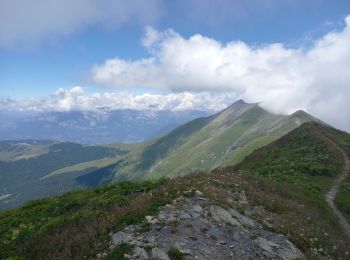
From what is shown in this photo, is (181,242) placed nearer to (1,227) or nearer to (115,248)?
(115,248)

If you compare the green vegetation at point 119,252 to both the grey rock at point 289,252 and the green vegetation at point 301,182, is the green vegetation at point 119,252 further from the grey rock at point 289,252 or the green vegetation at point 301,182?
the green vegetation at point 301,182

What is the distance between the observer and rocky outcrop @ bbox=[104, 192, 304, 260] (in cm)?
1538

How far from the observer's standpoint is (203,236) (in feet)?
55.0

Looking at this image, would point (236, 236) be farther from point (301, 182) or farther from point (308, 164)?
point (308, 164)

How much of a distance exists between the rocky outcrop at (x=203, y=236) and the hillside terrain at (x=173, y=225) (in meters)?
0.05

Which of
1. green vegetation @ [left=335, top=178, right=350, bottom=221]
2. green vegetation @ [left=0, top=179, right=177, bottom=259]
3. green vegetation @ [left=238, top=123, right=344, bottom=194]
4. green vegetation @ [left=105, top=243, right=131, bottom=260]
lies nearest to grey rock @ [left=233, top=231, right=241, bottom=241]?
green vegetation @ [left=0, top=179, right=177, bottom=259]

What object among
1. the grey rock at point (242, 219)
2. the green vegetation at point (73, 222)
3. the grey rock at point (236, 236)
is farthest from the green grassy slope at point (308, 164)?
the green vegetation at point (73, 222)

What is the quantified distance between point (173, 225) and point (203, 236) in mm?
1560

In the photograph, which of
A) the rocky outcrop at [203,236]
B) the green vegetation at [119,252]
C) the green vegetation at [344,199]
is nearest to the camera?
the green vegetation at [119,252]

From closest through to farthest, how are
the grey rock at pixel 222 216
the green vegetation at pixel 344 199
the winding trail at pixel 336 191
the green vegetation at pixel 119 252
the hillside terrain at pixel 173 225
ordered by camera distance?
1. the green vegetation at pixel 119 252
2. the hillside terrain at pixel 173 225
3. the grey rock at pixel 222 216
4. the winding trail at pixel 336 191
5. the green vegetation at pixel 344 199

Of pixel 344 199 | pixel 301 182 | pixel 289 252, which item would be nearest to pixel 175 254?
pixel 289 252

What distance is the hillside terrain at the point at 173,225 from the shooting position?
15.7 meters

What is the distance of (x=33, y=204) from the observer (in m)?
25.6

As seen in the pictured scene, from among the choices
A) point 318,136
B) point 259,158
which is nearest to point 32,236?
point 259,158
